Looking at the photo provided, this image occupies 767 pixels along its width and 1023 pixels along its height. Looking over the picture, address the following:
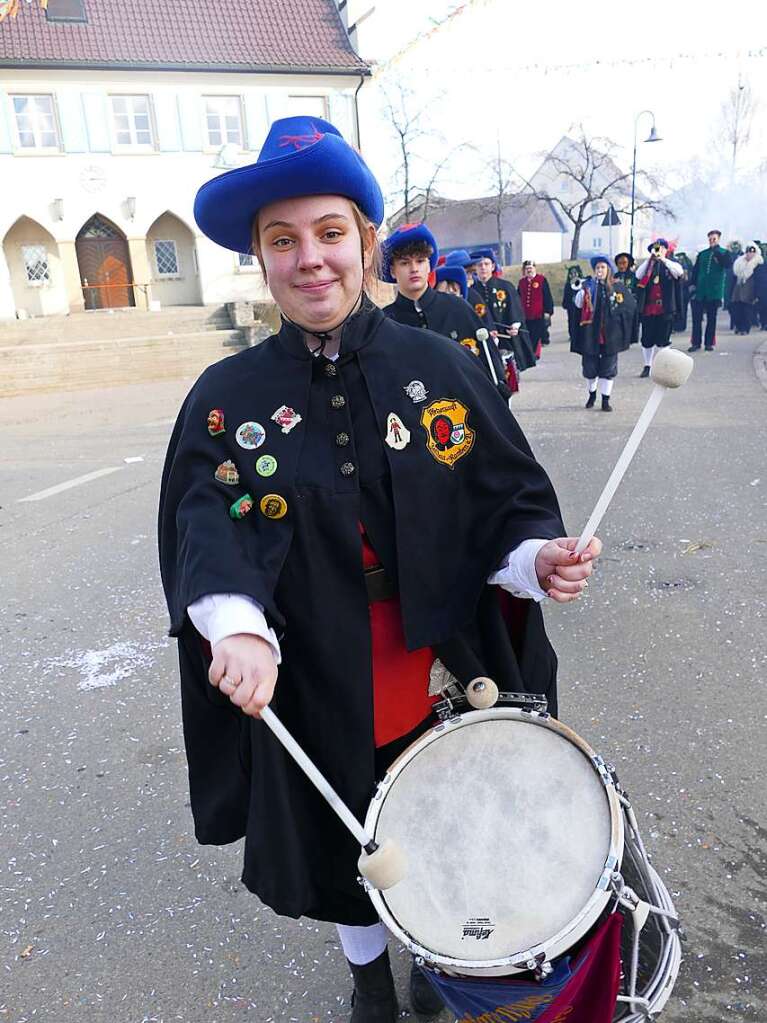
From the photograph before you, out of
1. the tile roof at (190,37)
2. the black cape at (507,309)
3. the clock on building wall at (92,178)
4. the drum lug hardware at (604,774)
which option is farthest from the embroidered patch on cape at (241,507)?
the tile roof at (190,37)

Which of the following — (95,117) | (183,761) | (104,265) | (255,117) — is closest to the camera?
(183,761)

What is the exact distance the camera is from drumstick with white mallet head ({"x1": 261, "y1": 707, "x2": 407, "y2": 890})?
135 cm

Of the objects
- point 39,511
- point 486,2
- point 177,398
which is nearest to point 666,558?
point 39,511

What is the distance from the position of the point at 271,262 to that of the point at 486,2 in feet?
43.4

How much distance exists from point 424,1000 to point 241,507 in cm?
137

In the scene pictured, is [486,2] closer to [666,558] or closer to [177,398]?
[177,398]

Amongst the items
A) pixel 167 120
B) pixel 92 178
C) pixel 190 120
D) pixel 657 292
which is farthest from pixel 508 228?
pixel 657 292

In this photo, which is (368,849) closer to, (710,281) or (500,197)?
(710,281)

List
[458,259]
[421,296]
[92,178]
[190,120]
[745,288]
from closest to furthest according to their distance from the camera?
[421,296] → [458,259] → [745,288] → [92,178] → [190,120]

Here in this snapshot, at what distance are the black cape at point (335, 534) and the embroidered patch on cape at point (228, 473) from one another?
0.01m

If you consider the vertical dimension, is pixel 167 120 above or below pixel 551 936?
above

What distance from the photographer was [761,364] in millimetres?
12070

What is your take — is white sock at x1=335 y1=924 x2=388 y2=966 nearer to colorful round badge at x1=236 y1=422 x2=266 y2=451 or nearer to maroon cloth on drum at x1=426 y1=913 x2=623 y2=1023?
maroon cloth on drum at x1=426 y1=913 x2=623 y2=1023

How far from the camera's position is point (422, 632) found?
1.65 meters
